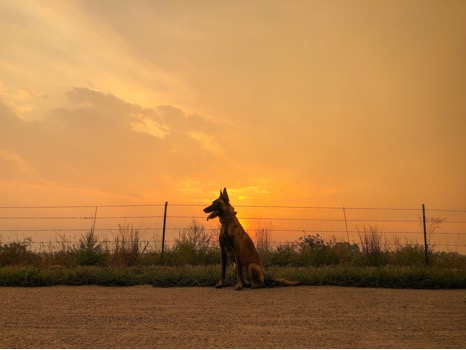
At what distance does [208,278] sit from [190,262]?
3.75 meters

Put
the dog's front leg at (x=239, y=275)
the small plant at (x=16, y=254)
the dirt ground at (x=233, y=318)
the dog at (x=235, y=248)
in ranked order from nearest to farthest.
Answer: the dirt ground at (x=233, y=318) → the dog's front leg at (x=239, y=275) → the dog at (x=235, y=248) → the small plant at (x=16, y=254)

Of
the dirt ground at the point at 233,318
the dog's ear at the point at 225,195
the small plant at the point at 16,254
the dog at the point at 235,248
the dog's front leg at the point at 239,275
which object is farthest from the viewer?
the small plant at the point at 16,254

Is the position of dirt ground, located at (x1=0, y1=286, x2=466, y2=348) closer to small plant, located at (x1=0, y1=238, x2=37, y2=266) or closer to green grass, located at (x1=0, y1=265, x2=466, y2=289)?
green grass, located at (x1=0, y1=265, x2=466, y2=289)

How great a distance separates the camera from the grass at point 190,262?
10.1 metres

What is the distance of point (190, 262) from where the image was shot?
13.6m

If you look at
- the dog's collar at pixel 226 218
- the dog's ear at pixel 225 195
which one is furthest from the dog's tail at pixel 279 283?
the dog's ear at pixel 225 195

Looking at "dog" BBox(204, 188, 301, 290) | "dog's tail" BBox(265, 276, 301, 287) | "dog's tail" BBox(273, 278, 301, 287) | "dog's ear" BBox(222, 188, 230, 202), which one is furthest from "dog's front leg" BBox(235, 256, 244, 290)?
"dog's ear" BBox(222, 188, 230, 202)

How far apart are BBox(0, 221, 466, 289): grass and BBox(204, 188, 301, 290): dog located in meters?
0.62

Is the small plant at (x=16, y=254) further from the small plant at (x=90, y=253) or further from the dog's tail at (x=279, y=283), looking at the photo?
the dog's tail at (x=279, y=283)

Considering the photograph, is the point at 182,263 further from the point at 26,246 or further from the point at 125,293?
the point at 26,246

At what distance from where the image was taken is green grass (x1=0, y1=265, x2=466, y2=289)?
372 inches

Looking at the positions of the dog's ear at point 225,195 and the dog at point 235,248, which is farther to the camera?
the dog's ear at point 225,195

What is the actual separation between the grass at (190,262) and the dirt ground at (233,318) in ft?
3.05

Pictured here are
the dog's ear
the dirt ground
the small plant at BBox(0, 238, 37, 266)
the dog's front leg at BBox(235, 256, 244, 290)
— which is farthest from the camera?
the small plant at BBox(0, 238, 37, 266)
